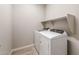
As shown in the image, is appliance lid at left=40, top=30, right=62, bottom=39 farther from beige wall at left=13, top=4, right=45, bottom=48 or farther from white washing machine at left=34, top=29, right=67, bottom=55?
beige wall at left=13, top=4, right=45, bottom=48

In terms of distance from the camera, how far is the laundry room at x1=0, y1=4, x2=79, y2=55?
1.39m

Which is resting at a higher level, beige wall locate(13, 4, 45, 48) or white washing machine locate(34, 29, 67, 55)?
beige wall locate(13, 4, 45, 48)

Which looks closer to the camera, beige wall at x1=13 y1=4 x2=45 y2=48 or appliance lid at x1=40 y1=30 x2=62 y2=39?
appliance lid at x1=40 y1=30 x2=62 y2=39

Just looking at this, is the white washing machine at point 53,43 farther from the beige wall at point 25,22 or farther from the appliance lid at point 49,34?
the beige wall at point 25,22

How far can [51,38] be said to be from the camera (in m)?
1.31

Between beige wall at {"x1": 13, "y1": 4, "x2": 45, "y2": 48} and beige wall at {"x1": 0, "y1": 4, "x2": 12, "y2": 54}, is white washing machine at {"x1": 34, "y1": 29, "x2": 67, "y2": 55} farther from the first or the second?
beige wall at {"x1": 0, "y1": 4, "x2": 12, "y2": 54}

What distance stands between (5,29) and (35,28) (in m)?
0.51

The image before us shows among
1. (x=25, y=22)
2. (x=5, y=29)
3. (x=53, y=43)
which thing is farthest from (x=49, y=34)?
(x=5, y=29)

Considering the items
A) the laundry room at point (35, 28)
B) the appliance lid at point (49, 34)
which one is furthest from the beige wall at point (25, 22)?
the appliance lid at point (49, 34)

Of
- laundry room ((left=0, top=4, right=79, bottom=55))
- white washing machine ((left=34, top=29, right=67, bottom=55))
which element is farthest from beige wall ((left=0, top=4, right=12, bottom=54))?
white washing machine ((left=34, top=29, right=67, bottom=55))

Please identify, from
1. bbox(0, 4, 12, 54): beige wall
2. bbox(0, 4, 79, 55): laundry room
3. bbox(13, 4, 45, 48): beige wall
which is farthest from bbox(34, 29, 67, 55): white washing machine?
bbox(0, 4, 12, 54): beige wall

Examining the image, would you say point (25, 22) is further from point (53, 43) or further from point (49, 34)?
point (53, 43)
